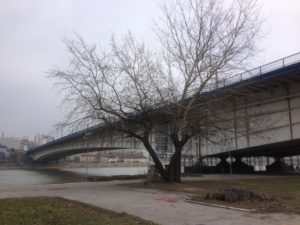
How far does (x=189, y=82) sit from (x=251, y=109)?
12.6 m

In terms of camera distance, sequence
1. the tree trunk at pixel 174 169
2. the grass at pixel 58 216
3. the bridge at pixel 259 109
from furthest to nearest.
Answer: the bridge at pixel 259 109, the tree trunk at pixel 174 169, the grass at pixel 58 216

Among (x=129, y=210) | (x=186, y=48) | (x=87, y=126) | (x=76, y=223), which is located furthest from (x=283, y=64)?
(x=76, y=223)

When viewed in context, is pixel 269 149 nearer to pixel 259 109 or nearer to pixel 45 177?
pixel 259 109

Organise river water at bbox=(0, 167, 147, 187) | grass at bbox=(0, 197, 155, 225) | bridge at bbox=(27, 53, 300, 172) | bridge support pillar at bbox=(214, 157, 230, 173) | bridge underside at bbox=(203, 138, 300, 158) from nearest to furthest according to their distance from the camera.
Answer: grass at bbox=(0, 197, 155, 225)
bridge at bbox=(27, 53, 300, 172)
bridge underside at bbox=(203, 138, 300, 158)
river water at bbox=(0, 167, 147, 187)
bridge support pillar at bbox=(214, 157, 230, 173)

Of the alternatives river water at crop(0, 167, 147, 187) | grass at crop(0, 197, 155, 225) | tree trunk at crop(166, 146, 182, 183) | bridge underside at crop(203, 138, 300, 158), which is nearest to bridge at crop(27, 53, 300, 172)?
bridge underside at crop(203, 138, 300, 158)

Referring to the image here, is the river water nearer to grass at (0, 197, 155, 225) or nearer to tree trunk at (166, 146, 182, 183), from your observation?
tree trunk at (166, 146, 182, 183)

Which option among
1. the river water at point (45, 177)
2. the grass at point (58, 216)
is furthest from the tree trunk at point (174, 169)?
the river water at point (45, 177)

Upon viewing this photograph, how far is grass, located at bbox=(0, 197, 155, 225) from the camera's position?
10453 mm

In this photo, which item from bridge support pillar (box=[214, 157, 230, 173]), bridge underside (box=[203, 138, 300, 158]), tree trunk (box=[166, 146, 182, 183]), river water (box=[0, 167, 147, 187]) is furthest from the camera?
bridge support pillar (box=[214, 157, 230, 173])

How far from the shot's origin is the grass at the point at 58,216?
10453 millimetres

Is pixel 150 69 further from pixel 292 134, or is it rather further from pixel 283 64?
pixel 292 134

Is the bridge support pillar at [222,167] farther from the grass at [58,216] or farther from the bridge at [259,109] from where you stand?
the grass at [58,216]

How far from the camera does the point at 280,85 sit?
34531 millimetres

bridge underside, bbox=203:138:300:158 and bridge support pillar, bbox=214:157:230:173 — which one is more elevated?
bridge underside, bbox=203:138:300:158
